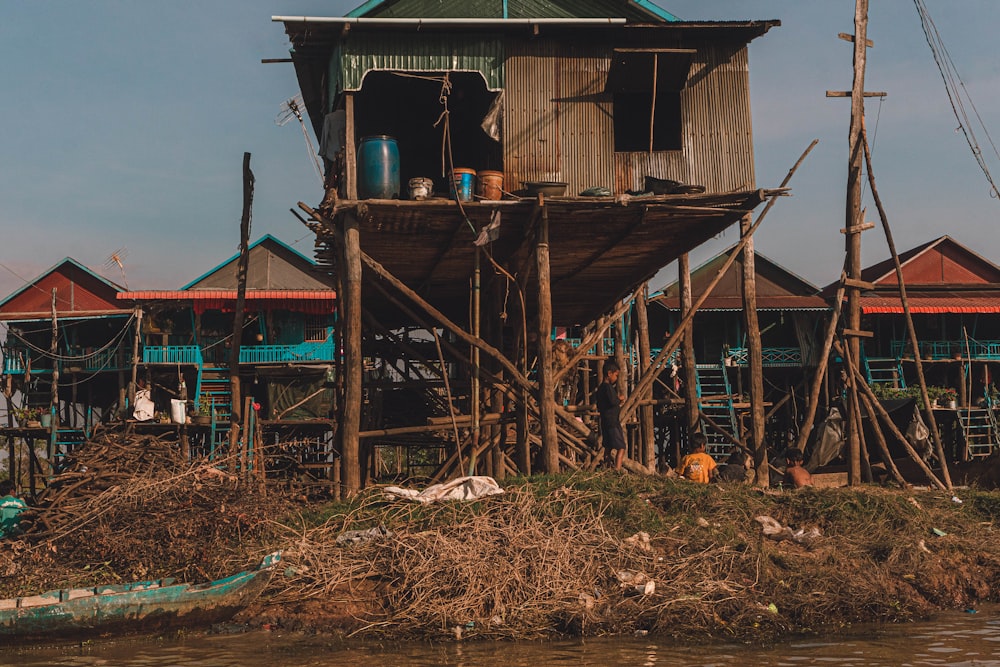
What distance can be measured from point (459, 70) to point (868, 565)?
7933 mm

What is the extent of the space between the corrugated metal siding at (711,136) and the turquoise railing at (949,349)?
20.1 metres

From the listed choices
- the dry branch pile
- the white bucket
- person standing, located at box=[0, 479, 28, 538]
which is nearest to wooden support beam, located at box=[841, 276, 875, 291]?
the dry branch pile

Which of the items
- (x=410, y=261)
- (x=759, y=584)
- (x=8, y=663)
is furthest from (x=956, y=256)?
(x=8, y=663)

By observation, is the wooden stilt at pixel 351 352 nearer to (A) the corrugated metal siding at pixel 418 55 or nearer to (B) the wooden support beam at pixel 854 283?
(A) the corrugated metal siding at pixel 418 55

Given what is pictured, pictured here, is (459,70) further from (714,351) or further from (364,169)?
(714,351)

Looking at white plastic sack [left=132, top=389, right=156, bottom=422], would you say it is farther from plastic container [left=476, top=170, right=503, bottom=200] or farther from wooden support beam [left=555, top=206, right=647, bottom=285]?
plastic container [left=476, top=170, right=503, bottom=200]

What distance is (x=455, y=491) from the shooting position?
11562mm

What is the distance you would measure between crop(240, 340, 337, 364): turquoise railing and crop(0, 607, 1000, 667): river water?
22.4 metres

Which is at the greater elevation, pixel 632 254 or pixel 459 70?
pixel 459 70

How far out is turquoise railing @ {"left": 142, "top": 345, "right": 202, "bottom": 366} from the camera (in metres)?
31.6

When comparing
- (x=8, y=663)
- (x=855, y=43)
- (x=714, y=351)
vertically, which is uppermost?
(x=855, y=43)

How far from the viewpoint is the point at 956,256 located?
33.8 meters

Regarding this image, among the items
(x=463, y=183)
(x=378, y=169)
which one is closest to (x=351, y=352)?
(x=378, y=169)

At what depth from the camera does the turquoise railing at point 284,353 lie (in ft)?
103
